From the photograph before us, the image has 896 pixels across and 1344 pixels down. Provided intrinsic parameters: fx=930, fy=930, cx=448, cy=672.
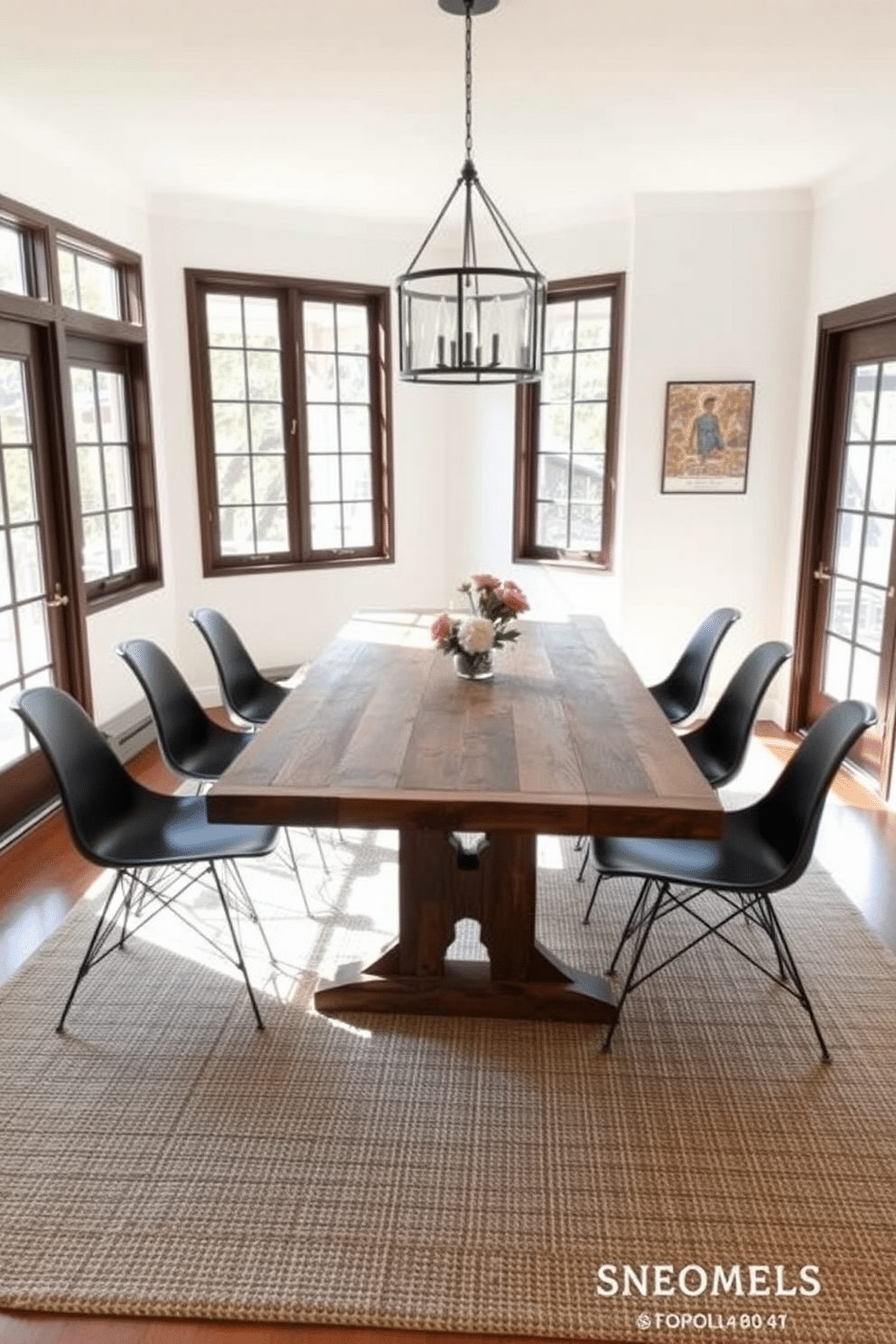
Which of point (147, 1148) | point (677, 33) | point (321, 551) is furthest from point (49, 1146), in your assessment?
point (321, 551)

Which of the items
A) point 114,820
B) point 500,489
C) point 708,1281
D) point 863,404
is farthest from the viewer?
point 500,489

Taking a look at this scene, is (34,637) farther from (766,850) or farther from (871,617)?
(871,617)

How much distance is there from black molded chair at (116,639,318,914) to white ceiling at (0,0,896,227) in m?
1.94

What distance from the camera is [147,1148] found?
7.09 feet

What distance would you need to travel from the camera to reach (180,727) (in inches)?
131

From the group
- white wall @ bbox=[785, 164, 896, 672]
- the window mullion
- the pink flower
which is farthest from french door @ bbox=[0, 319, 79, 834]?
white wall @ bbox=[785, 164, 896, 672]

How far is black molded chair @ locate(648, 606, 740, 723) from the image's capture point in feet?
11.8

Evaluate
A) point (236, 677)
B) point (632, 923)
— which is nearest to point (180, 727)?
point (236, 677)

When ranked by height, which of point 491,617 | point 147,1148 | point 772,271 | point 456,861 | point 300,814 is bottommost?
point 147,1148

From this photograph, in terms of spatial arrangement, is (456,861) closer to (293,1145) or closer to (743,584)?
(293,1145)

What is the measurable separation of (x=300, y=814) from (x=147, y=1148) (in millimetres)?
861

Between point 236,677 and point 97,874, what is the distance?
92cm

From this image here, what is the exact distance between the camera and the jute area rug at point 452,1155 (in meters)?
1.81

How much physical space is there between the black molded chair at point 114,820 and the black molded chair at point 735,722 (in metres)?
1.19
